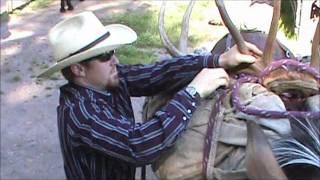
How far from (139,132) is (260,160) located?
48 cm

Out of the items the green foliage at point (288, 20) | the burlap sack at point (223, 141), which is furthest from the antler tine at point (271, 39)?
the green foliage at point (288, 20)

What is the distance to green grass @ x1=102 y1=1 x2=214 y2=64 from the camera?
271 inches

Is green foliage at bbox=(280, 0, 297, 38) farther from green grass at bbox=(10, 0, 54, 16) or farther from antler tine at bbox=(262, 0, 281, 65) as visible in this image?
green grass at bbox=(10, 0, 54, 16)

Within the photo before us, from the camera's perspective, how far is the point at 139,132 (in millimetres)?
2209

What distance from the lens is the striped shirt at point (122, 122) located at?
7.25 ft

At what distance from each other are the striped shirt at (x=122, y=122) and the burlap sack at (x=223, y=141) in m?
0.06

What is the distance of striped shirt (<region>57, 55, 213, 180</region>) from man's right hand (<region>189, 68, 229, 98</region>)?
0.17 feet

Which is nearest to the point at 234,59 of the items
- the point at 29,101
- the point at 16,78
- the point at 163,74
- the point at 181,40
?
the point at 163,74

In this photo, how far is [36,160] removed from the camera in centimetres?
495

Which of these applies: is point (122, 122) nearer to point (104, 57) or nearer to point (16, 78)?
point (104, 57)

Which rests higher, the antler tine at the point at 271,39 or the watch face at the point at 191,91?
the antler tine at the point at 271,39

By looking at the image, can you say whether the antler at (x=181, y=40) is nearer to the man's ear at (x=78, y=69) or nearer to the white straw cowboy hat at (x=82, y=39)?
the white straw cowboy hat at (x=82, y=39)

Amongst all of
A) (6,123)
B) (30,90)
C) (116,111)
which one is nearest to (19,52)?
(30,90)

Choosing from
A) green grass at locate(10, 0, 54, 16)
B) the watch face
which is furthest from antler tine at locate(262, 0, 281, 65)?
green grass at locate(10, 0, 54, 16)
